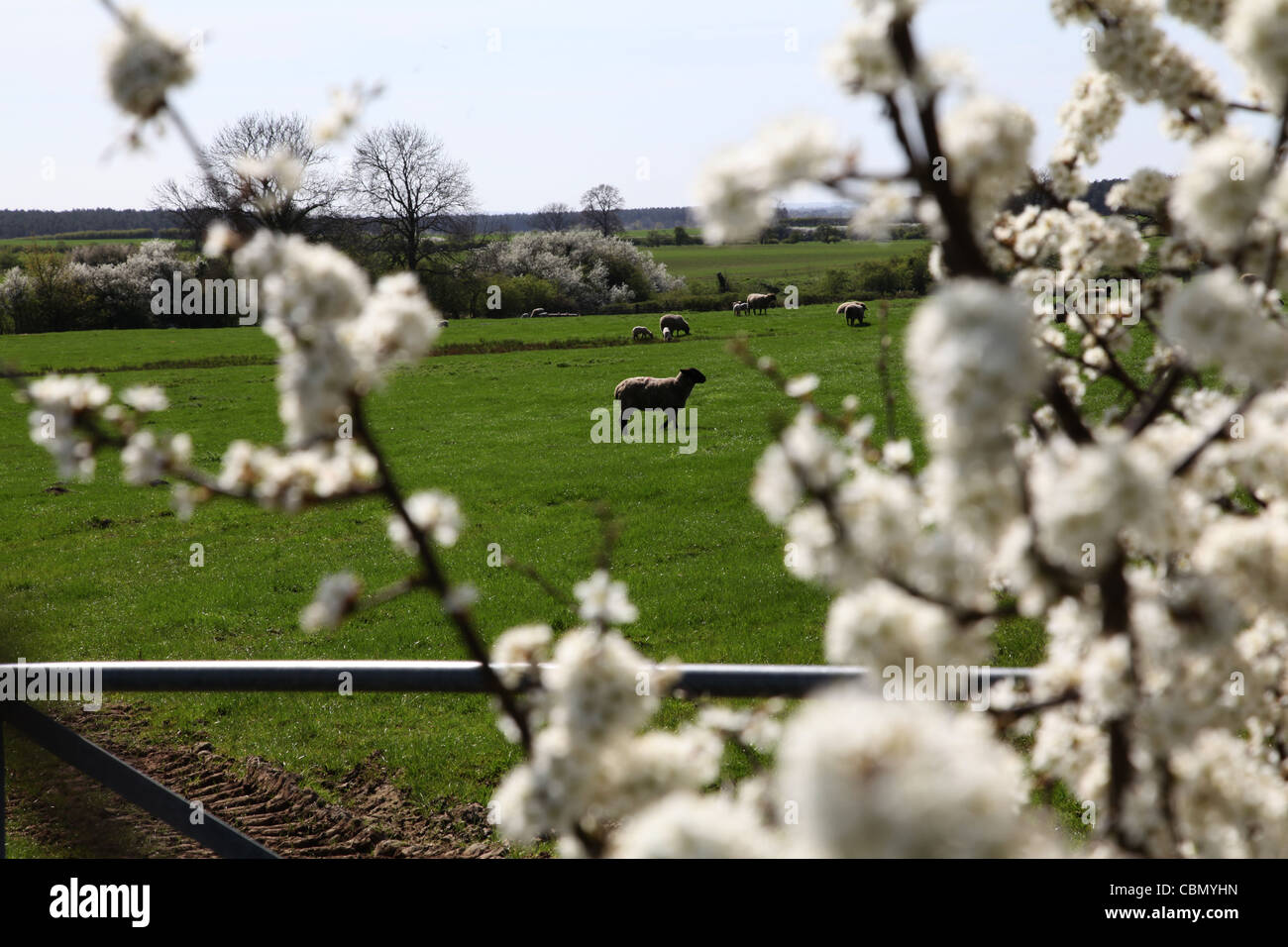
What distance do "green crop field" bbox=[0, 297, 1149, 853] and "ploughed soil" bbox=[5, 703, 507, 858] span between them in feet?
0.55

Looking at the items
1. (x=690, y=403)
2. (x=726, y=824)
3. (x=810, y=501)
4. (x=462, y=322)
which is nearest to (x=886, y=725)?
(x=726, y=824)

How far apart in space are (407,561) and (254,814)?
5659mm

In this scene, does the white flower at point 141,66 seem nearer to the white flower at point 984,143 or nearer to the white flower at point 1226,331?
the white flower at point 984,143

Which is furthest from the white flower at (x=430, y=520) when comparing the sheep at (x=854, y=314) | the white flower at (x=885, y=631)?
the sheep at (x=854, y=314)

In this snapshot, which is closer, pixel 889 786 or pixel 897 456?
pixel 889 786

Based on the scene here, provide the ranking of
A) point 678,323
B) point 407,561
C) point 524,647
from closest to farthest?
1. point 524,647
2. point 407,561
3. point 678,323

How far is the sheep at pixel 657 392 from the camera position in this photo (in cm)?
1784

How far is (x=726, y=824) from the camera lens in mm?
846

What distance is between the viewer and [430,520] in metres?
1.19

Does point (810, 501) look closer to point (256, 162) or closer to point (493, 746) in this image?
point (256, 162)

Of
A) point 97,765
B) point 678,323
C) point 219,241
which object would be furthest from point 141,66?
point 678,323

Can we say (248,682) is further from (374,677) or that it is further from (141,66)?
(141,66)

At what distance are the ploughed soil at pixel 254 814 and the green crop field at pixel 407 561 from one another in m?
0.17
